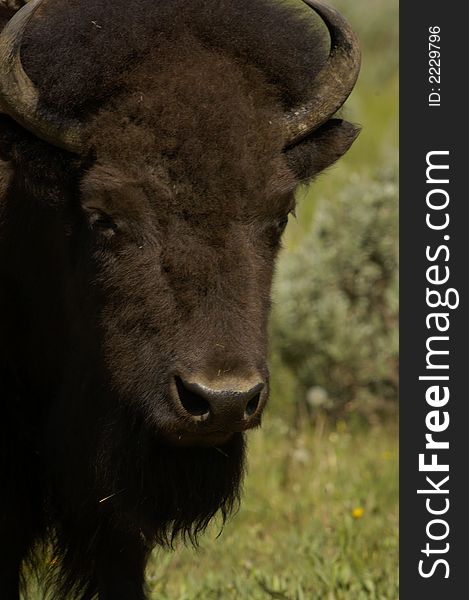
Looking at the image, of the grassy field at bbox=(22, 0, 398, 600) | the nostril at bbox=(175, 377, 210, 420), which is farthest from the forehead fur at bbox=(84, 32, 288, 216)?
the grassy field at bbox=(22, 0, 398, 600)

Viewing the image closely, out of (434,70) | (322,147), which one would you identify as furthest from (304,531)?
(322,147)

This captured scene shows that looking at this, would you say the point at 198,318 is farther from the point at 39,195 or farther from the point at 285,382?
the point at 285,382

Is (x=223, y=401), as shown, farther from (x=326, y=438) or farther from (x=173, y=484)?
(x=326, y=438)

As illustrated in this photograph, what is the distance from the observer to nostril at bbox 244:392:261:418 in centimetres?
445

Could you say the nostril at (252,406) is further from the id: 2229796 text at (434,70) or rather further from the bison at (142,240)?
the id: 2229796 text at (434,70)

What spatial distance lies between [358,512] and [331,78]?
305 centimetres

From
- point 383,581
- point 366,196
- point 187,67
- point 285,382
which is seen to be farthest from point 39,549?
point 366,196

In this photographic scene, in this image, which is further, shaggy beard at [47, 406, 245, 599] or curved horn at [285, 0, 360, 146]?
curved horn at [285, 0, 360, 146]

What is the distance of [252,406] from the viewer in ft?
14.7

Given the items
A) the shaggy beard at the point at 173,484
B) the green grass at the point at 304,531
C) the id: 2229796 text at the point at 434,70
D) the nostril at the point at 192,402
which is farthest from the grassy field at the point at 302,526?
the nostril at the point at 192,402

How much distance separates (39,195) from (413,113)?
2769mm

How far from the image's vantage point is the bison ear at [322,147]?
17.5 ft

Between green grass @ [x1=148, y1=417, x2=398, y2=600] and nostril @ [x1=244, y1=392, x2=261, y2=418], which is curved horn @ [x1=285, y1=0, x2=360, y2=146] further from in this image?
green grass @ [x1=148, y1=417, x2=398, y2=600]

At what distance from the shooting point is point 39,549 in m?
5.85
